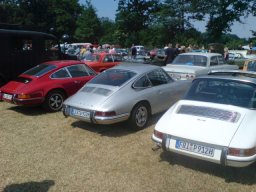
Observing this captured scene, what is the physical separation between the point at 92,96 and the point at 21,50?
5880 mm

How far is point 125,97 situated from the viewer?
22.4ft

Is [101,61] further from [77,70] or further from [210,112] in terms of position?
[210,112]

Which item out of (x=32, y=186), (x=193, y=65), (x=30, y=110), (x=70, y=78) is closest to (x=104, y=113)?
(x=32, y=186)

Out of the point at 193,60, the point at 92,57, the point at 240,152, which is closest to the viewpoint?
the point at 240,152

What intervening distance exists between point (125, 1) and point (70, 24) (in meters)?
45.7

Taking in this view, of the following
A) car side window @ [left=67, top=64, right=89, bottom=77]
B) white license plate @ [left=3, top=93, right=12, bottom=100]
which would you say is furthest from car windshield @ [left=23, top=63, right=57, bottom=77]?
white license plate @ [left=3, top=93, right=12, bottom=100]

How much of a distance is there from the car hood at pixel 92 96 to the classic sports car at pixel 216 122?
179 cm

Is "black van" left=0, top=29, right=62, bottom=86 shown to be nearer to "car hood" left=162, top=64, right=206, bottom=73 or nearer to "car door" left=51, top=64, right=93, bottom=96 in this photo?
"car door" left=51, top=64, right=93, bottom=96

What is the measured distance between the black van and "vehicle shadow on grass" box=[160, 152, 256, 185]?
25.1ft

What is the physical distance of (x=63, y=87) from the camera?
8.98m

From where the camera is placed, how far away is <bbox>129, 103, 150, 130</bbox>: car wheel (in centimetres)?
696

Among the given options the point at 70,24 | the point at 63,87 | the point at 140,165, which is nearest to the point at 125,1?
the point at 63,87

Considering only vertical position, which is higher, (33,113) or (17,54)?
(17,54)

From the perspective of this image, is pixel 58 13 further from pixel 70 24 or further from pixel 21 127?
pixel 21 127
